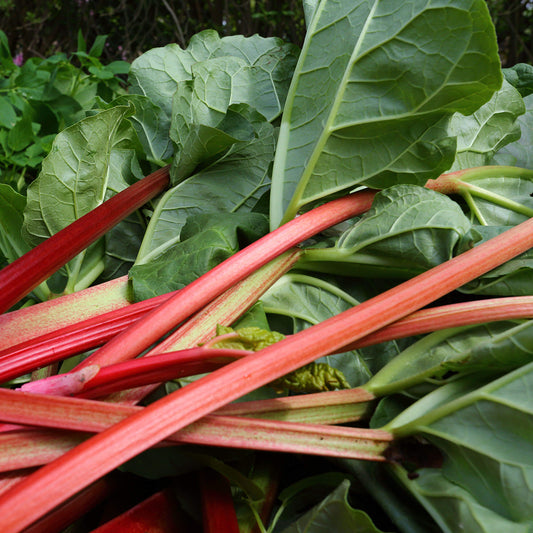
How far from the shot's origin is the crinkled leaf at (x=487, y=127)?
1.17 m

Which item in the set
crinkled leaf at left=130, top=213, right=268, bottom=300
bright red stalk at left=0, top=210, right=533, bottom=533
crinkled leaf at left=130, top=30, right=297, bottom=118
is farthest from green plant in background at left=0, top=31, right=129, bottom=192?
bright red stalk at left=0, top=210, right=533, bottom=533

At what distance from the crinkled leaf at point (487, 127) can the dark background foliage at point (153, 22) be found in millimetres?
2628

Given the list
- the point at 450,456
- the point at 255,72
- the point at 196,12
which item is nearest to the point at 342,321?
the point at 450,456

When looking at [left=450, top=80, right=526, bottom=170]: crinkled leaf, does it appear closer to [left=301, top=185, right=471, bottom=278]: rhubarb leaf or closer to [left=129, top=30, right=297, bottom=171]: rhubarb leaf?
[left=301, top=185, right=471, bottom=278]: rhubarb leaf

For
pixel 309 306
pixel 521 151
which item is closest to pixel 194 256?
pixel 309 306

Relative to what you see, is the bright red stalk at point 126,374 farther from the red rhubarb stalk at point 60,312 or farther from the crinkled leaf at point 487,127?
the crinkled leaf at point 487,127

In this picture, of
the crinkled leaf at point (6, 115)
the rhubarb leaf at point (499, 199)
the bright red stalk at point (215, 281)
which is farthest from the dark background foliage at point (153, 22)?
the bright red stalk at point (215, 281)

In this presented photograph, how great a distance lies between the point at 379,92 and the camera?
0.98 meters

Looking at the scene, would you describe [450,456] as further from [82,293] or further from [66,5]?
[66,5]

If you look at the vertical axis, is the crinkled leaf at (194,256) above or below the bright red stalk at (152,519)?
above

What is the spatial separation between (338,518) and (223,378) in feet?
0.80

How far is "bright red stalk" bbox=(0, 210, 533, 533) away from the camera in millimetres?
589

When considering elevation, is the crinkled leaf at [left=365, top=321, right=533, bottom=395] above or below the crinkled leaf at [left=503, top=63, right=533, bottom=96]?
below

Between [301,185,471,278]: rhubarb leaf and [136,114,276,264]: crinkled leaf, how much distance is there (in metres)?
0.25
